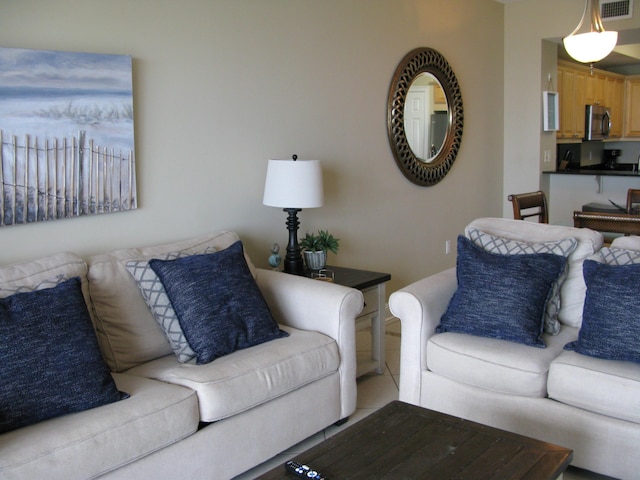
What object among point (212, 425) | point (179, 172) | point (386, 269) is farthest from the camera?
point (386, 269)

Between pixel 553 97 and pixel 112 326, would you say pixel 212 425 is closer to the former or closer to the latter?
pixel 112 326

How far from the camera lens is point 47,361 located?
2188 millimetres

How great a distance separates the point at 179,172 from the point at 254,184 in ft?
1.69

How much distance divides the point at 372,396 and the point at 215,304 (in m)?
1.17

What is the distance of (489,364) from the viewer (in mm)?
2734

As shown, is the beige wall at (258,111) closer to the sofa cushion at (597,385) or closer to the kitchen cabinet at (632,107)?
the sofa cushion at (597,385)

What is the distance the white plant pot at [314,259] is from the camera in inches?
146

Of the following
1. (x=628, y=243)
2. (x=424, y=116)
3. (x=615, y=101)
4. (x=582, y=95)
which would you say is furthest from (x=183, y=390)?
(x=615, y=101)

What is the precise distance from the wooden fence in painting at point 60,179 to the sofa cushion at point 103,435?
2.94 feet

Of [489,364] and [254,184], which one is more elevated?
[254,184]

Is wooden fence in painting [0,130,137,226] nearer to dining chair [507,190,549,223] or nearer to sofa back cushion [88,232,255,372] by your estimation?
sofa back cushion [88,232,255,372]

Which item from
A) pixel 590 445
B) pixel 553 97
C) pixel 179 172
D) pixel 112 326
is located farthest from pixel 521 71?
pixel 112 326

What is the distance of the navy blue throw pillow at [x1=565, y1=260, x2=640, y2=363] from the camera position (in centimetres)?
253

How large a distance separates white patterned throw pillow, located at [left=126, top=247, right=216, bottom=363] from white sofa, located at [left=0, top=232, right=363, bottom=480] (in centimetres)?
5
